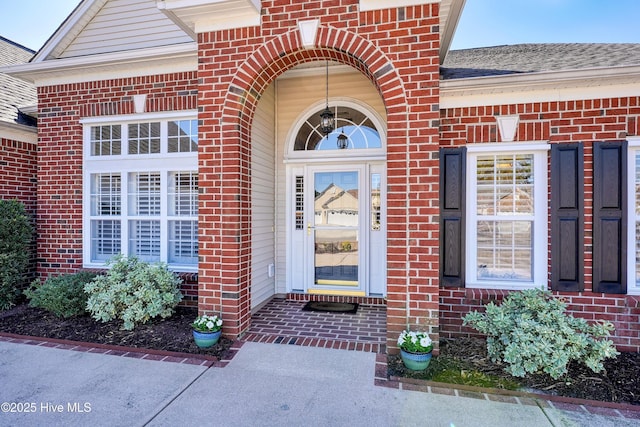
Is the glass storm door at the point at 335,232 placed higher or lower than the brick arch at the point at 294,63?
lower

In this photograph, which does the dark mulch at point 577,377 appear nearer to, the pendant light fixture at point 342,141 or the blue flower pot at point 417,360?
the blue flower pot at point 417,360

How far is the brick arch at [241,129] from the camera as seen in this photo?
352cm

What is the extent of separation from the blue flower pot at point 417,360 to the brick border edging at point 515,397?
121 millimetres

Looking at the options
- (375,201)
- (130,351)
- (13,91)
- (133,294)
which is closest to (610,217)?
(375,201)

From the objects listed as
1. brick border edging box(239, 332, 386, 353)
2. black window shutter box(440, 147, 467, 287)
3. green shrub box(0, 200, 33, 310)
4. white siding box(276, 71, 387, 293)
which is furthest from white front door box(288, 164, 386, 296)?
green shrub box(0, 200, 33, 310)

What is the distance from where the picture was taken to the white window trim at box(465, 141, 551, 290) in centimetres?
373

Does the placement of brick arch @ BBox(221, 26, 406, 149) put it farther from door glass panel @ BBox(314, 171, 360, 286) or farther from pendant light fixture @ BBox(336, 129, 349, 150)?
door glass panel @ BBox(314, 171, 360, 286)

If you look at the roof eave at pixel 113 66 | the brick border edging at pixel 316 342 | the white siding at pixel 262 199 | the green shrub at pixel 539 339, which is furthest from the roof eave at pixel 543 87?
the roof eave at pixel 113 66

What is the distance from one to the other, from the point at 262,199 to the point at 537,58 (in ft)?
14.5

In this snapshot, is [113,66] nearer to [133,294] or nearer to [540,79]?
[133,294]

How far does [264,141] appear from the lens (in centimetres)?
501

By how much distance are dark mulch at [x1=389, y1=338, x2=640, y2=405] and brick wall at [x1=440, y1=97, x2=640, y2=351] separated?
1.29ft

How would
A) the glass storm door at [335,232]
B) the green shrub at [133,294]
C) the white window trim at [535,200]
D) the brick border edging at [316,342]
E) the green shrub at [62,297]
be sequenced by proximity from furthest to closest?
the glass storm door at [335,232] < the green shrub at [62,297] < the green shrub at [133,294] < the white window trim at [535,200] < the brick border edging at [316,342]

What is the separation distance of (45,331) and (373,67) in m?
4.89
